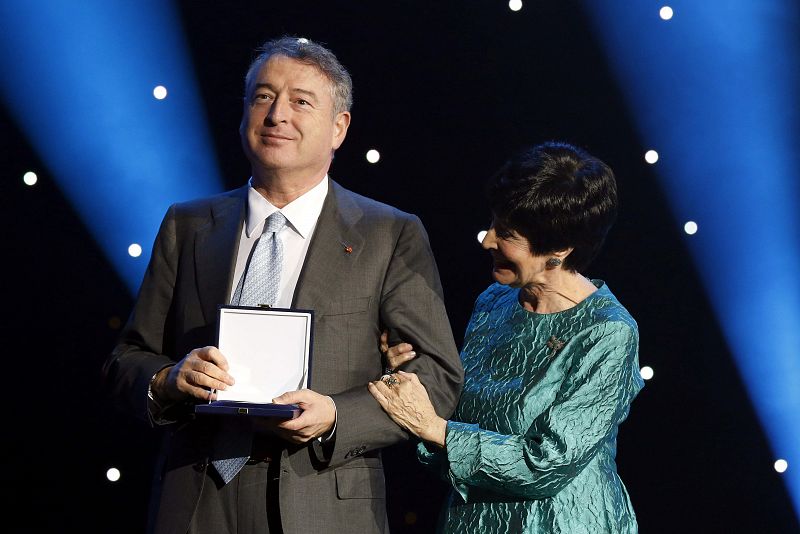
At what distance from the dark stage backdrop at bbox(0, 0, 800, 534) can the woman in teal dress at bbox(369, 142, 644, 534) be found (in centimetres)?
53

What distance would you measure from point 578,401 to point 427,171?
1.00m

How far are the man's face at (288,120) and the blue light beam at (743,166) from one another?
110 centimetres

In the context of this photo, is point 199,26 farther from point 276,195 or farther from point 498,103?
point 276,195

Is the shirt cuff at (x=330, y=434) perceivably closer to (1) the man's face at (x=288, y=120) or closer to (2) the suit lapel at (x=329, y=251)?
(2) the suit lapel at (x=329, y=251)

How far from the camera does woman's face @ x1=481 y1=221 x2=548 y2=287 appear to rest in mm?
2305

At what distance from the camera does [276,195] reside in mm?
2092

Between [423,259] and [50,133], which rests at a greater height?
[50,133]

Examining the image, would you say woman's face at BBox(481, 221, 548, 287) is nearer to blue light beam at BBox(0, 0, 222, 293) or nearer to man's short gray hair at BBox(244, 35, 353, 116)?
man's short gray hair at BBox(244, 35, 353, 116)

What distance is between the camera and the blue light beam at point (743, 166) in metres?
2.77

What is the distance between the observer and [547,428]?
6.93 feet

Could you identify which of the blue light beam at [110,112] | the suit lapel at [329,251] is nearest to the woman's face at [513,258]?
the suit lapel at [329,251]

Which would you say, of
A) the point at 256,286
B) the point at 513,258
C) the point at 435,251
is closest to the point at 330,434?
the point at 256,286

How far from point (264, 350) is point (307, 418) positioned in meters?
0.14

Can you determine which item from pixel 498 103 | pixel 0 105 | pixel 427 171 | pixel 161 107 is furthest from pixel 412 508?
pixel 0 105
